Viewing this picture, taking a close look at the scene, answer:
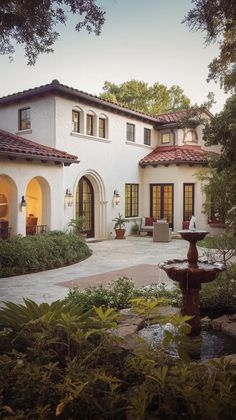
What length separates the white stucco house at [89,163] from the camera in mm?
13953

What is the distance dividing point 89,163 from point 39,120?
3084mm

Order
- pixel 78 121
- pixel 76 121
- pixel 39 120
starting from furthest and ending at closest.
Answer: pixel 78 121 < pixel 76 121 < pixel 39 120

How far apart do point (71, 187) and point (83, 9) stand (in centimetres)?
1165

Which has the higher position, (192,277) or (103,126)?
(103,126)

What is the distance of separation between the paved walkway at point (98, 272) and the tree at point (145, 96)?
22564mm

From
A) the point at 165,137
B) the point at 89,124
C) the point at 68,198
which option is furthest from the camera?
the point at 165,137

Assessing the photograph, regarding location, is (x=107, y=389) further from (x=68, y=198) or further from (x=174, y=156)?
(x=174, y=156)

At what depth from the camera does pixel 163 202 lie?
21109mm

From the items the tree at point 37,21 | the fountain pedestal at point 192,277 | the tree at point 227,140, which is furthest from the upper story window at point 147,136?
the fountain pedestal at point 192,277

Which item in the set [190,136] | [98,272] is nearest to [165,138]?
[190,136]

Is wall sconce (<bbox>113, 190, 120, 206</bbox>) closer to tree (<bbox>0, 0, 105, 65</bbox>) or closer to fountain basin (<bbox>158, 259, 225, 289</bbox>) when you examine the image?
tree (<bbox>0, 0, 105, 65</bbox>)

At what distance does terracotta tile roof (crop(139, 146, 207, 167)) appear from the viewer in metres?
19.7

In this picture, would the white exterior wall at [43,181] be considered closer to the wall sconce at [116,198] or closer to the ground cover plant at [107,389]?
the wall sconce at [116,198]

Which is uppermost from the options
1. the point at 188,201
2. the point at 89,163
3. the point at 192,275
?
the point at 89,163
